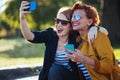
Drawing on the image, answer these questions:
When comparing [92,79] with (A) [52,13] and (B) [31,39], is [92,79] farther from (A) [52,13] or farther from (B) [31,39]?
(A) [52,13]

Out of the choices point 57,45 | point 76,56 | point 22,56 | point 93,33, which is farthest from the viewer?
point 22,56

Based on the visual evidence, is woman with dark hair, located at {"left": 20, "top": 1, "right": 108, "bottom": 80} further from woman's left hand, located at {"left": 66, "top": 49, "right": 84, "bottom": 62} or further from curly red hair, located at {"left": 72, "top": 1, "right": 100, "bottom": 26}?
woman's left hand, located at {"left": 66, "top": 49, "right": 84, "bottom": 62}

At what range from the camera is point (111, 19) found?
20.9 metres

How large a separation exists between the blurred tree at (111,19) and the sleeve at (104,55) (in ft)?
50.4

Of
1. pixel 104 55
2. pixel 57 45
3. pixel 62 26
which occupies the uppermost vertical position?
pixel 62 26

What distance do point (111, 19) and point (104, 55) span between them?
16.2m

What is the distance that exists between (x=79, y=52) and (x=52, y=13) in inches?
1865

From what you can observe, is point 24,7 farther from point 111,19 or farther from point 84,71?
point 111,19

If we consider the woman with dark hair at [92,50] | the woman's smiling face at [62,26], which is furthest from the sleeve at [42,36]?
the woman with dark hair at [92,50]

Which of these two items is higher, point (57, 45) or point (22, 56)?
point (57, 45)

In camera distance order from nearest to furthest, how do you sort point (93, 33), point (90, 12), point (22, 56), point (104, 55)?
1. point (104, 55)
2. point (93, 33)
3. point (90, 12)
4. point (22, 56)

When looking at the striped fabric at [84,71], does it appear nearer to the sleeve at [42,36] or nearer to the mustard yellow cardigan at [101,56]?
the mustard yellow cardigan at [101,56]

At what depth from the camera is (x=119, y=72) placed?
16.3 feet

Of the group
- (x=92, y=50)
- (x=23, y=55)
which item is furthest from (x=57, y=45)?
(x=23, y=55)
